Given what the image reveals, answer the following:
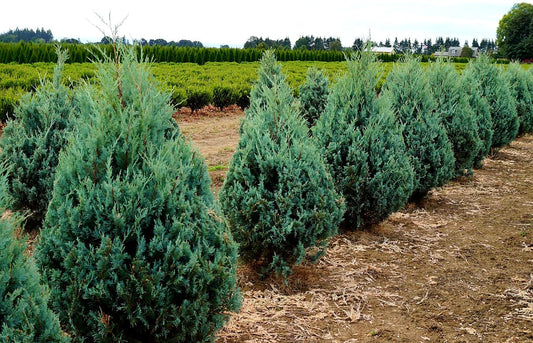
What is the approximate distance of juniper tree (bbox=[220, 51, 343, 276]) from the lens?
4484 millimetres

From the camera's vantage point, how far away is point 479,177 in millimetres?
9766

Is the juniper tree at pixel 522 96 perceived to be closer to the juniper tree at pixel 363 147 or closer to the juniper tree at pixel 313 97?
the juniper tree at pixel 313 97

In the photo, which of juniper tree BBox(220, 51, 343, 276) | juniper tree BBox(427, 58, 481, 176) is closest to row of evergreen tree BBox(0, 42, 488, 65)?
juniper tree BBox(427, 58, 481, 176)

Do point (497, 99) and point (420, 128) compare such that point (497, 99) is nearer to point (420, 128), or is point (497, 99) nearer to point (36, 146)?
point (420, 128)

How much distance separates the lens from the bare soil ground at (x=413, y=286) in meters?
4.08

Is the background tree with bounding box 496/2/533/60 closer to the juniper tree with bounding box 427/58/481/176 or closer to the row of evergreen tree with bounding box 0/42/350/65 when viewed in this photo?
the row of evergreen tree with bounding box 0/42/350/65

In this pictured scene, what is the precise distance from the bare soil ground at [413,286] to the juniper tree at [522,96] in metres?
7.42

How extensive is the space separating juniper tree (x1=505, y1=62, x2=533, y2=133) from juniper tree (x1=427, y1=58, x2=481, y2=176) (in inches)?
257

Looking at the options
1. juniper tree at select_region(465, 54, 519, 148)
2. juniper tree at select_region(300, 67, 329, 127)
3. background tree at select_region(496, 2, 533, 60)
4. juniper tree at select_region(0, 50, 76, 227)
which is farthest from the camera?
background tree at select_region(496, 2, 533, 60)

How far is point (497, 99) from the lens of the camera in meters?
11.4

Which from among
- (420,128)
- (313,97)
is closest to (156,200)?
(420,128)

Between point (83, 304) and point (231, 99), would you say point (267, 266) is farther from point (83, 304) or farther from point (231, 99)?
point (231, 99)

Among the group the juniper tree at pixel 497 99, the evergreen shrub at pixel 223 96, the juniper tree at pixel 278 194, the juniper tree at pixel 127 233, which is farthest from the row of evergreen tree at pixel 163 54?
the juniper tree at pixel 127 233

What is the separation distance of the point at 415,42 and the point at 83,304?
6348 inches
